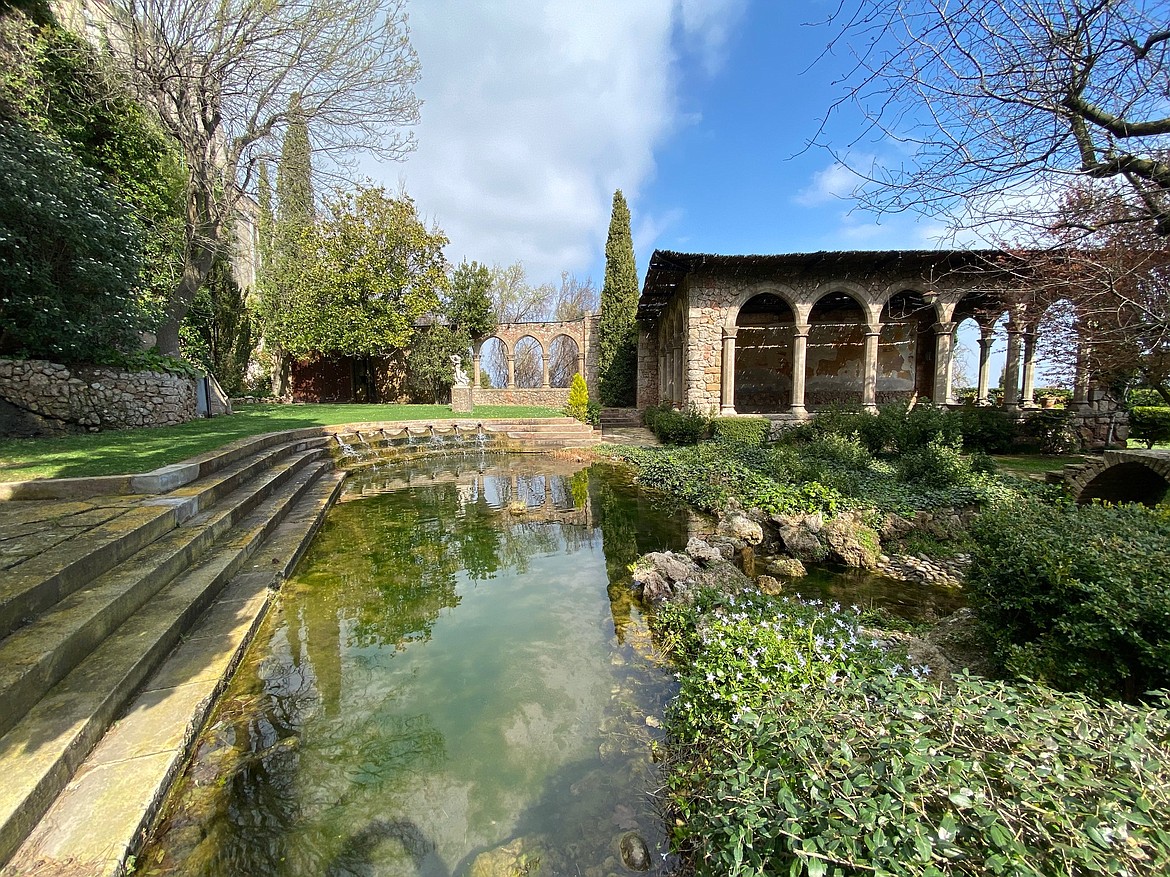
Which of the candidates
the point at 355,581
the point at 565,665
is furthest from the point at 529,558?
the point at 565,665

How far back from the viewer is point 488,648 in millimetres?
3389

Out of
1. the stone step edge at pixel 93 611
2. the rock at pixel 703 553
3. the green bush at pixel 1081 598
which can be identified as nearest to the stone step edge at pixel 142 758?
the stone step edge at pixel 93 611

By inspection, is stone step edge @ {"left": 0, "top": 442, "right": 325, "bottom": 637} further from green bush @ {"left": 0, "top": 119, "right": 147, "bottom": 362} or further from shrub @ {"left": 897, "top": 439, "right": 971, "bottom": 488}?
shrub @ {"left": 897, "top": 439, "right": 971, "bottom": 488}

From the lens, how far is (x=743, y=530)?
5633 millimetres

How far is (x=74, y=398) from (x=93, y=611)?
7.76m

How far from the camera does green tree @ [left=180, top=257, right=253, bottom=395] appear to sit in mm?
14734

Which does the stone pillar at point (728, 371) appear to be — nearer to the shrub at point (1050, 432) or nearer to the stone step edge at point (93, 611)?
the shrub at point (1050, 432)

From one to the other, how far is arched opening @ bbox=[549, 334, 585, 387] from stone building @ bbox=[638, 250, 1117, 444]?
636 inches

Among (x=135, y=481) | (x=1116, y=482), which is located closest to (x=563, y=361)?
(x=1116, y=482)

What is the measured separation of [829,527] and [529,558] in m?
3.25

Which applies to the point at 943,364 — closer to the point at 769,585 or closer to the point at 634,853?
the point at 769,585

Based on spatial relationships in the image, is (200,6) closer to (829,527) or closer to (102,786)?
(102,786)

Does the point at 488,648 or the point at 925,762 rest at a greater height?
the point at 925,762

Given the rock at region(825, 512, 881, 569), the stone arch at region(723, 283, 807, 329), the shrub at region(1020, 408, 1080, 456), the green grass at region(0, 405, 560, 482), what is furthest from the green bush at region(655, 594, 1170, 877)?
the shrub at region(1020, 408, 1080, 456)
